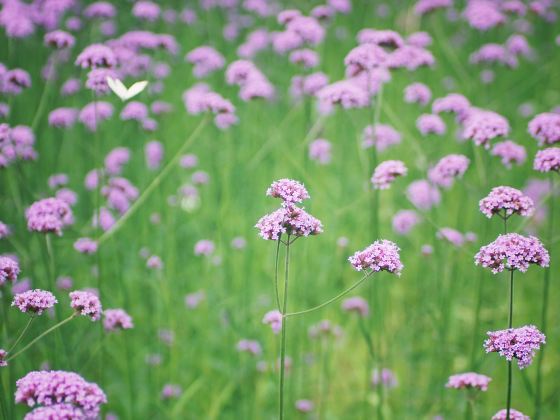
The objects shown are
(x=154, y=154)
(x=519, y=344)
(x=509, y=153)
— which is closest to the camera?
(x=519, y=344)

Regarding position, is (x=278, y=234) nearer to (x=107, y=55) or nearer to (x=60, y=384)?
(x=60, y=384)

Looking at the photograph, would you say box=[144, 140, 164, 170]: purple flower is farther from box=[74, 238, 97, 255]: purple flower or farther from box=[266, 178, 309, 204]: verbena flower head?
box=[266, 178, 309, 204]: verbena flower head

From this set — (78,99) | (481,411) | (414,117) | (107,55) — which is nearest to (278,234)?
(107,55)

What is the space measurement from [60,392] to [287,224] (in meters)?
0.78

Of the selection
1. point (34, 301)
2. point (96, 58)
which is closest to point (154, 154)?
point (96, 58)

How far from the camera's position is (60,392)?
1.44 m

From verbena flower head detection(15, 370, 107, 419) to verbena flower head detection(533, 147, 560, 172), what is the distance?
1.68 meters

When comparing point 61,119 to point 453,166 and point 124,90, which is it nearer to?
point 124,90

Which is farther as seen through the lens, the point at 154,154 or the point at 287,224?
the point at 154,154

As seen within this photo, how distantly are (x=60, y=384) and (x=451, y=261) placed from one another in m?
2.39

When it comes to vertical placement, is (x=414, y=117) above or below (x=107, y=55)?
above

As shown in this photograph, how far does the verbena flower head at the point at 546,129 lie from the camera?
2311 millimetres

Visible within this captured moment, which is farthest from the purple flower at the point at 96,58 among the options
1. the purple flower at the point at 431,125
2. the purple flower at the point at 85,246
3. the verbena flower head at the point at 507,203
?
the verbena flower head at the point at 507,203

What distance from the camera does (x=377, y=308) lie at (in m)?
2.62
